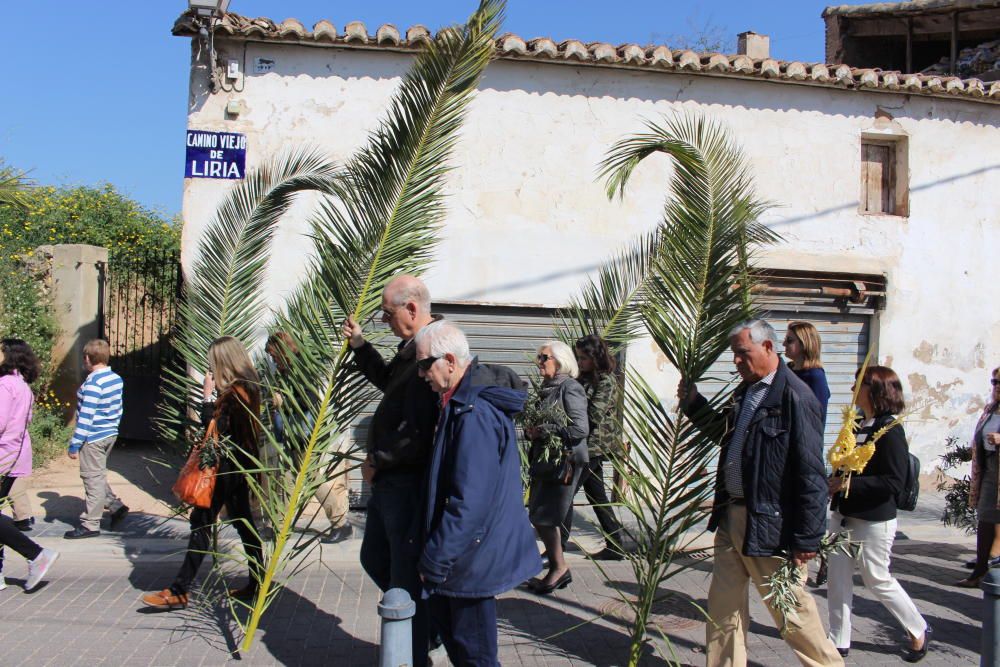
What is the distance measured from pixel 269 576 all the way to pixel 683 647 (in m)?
2.37

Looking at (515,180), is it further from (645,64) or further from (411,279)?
(411,279)

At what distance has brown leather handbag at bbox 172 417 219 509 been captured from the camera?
197 inches

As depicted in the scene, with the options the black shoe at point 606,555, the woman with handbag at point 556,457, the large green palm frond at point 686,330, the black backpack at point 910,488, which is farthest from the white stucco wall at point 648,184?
the large green palm frond at point 686,330

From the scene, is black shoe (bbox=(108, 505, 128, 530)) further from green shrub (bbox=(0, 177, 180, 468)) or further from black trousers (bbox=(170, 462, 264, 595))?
green shrub (bbox=(0, 177, 180, 468))

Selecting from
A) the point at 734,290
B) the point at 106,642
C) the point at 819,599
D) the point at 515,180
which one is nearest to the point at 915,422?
the point at 819,599

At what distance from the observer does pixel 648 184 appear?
8.94 meters

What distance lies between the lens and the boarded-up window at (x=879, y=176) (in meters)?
9.73

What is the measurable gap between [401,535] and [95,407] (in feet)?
13.2

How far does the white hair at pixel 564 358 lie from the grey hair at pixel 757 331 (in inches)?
76.5

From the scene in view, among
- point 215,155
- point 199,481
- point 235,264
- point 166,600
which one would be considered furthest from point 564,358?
point 215,155

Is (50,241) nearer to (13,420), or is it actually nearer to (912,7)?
(13,420)

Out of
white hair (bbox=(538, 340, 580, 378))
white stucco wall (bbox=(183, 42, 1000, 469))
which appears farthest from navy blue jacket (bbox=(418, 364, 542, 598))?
white stucco wall (bbox=(183, 42, 1000, 469))

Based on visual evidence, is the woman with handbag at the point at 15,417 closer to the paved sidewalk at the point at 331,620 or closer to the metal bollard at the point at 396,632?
the paved sidewalk at the point at 331,620

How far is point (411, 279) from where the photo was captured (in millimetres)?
4113
